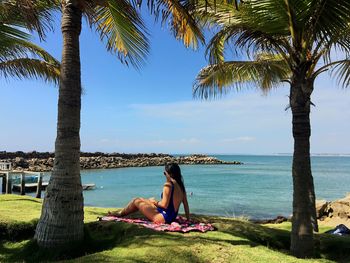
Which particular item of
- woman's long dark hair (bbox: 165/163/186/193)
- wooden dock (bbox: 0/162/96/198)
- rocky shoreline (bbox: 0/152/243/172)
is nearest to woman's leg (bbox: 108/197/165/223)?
woman's long dark hair (bbox: 165/163/186/193)

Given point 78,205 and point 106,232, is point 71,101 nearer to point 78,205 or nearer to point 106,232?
point 78,205

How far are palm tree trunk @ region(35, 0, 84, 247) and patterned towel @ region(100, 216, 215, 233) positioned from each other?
4.37 ft

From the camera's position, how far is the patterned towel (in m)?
7.31

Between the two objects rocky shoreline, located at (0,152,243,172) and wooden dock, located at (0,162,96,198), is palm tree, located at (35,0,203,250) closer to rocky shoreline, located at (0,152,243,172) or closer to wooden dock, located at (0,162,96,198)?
wooden dock, located at (0,162,96,198)

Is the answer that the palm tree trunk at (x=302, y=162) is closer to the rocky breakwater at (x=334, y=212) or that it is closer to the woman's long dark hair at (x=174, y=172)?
the woman's long dark hair at (x=174, y=172)

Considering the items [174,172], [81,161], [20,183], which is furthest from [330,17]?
[81,161]

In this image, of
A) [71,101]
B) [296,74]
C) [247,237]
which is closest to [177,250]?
[247,237]

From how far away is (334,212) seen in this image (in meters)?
16.8

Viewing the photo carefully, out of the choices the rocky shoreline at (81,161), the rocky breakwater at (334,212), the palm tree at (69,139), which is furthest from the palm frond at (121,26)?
the rocky shoreline at (81,161)

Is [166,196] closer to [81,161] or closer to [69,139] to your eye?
[69,139]

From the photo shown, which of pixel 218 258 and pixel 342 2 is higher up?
pixel 342 2

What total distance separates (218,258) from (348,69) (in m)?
4.12

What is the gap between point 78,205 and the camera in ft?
21.3

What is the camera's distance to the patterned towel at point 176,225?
24.0 feet
